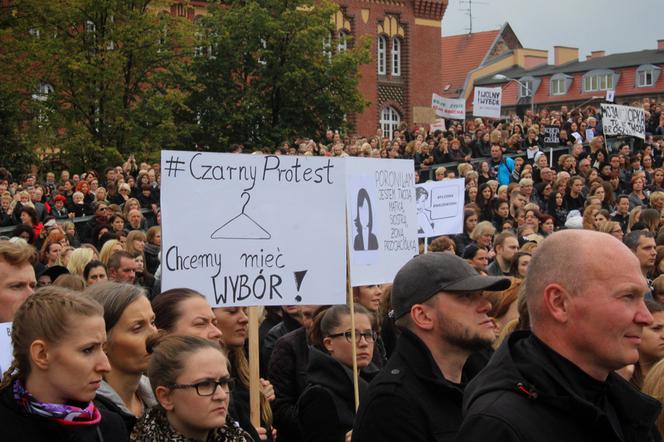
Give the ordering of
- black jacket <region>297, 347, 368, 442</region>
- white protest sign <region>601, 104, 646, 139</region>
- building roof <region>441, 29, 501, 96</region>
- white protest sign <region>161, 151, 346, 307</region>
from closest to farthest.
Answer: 1. black jacket <region>297, 347, 368, 442</region>
2. white protest sign <region>161, 151, 346, 307</region>
3. white protest sign <region>601, 104, 646, 139</region>
4. building roof <region>441, 29, 501, 96</region>

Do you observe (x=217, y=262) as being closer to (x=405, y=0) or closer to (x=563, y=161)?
(x=563, y=161)

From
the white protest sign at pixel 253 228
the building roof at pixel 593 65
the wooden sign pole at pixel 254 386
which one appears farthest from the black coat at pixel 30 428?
the building roof at pixel 593 65

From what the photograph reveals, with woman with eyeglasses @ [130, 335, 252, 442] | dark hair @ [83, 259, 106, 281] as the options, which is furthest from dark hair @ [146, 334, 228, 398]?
dark hair @ [83, 259, 106, 281]

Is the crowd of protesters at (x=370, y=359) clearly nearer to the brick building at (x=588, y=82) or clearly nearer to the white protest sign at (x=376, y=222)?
the white protest sign at (x=376, y=222)

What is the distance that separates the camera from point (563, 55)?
97188 mm

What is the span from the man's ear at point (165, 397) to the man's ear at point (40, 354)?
2.18 ft

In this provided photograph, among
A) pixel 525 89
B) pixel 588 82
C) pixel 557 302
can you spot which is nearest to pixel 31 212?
pixel 557 302

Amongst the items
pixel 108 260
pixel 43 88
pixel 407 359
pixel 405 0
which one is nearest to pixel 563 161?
pixel 108 260

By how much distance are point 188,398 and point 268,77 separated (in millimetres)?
38596

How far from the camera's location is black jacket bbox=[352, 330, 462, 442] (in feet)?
13.8

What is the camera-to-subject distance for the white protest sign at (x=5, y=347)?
15.8 ft

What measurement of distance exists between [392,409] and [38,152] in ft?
108

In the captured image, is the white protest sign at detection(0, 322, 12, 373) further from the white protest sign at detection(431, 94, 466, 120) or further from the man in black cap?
the white protest sign at detection(431, 94, 466, 120)

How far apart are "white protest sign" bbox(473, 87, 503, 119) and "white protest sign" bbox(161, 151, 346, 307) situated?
27.7m
